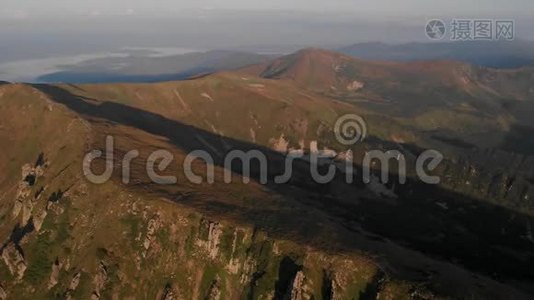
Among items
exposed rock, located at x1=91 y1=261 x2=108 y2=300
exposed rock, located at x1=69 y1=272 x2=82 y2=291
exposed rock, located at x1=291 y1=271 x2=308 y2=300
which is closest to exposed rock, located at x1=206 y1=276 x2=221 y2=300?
exposed rock, located at x1=291 y1=271 x2=308 y2=300

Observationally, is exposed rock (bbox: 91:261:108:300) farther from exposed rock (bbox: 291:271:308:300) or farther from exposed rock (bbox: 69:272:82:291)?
exposed rock (bbox: 291:271:308:300)

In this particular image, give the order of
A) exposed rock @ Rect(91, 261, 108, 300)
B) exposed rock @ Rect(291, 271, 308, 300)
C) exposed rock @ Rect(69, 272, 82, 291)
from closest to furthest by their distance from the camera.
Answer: exposed rock @ Rect(291, 271, 308, 300) < exposed rock @ Rect(91, 261, 108, 300) < exposed rock @ Rect(69, 272, 82, 291)

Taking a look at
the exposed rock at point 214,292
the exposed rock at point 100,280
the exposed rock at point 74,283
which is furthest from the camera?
the exposed rock at point 74,283

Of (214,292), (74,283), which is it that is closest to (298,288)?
(214,292)

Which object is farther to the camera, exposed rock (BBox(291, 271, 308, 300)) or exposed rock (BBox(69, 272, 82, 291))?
exposed rock (BBox(69, 272, 82, 291))

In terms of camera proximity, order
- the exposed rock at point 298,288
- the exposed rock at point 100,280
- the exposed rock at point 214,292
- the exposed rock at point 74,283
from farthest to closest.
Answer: the exposed rock at point 74,283 < the exposed rock at point 100,280 < the exposed rock at point 214,292 < the exposed rock at point 298,288

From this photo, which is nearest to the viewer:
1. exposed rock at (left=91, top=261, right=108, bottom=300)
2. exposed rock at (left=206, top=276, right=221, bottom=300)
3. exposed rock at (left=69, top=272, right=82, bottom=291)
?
exposed rock at (left=206, top=276, right=221, bottom=300)

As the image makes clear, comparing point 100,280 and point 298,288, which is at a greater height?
point 298,288

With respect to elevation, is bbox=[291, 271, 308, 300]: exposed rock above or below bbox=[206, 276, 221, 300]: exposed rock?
above

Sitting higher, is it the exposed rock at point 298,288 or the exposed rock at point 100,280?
the exposed rock at point 298,288

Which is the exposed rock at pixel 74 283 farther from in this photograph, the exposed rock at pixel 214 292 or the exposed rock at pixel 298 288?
the exposed rock at pixel 298 288

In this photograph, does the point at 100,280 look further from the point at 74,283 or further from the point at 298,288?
the point at 298,288

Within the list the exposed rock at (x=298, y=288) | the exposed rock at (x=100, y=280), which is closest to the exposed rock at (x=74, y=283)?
the exposed rock at (x=100, y=280)
